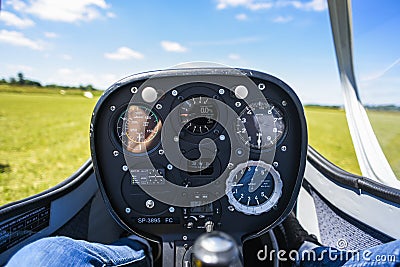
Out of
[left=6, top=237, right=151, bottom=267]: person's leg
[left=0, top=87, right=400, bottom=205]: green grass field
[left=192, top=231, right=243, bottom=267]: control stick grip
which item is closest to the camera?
[left=192, top=231, right=243, bottom=267]: control stick grip

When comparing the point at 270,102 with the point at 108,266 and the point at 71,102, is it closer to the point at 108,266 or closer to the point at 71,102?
the point at 108,266

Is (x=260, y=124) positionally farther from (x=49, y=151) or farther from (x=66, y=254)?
(x=49, y=151)

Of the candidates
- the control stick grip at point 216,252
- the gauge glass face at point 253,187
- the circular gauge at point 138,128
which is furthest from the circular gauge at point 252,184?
the control stick grip at point 216,252

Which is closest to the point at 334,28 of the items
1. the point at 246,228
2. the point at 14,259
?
the point at 246,228

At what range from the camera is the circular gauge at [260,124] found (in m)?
1.54

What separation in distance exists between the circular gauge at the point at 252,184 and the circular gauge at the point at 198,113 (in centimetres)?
24

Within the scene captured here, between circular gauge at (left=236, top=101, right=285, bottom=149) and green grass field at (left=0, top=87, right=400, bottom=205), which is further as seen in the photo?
green grass field at (left=0, top=87, right=400, bottom=205)

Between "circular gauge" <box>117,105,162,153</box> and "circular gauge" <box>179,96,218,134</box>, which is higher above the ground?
"circular gauge" <box>179,96,218,134</box>

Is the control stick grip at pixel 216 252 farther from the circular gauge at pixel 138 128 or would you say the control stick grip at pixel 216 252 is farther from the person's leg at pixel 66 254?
the circular gauge at pixel 138 128

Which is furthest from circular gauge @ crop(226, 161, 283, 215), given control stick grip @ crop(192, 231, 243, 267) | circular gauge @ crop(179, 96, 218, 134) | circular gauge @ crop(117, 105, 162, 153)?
control stick grip @ crop(192, 231, 243, 267)

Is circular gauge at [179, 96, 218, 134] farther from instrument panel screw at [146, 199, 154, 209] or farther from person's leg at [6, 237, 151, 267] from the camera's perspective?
person's leg at [6, 237, 151, 267]

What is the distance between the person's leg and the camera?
97 centimetres

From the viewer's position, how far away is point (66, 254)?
1.01m

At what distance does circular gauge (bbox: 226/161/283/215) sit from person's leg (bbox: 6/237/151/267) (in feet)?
1.69
